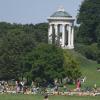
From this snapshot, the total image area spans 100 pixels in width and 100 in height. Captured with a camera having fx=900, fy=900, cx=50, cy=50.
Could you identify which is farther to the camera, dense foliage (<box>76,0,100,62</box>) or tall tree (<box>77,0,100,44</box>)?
tall tree (<box>77,0,100,44</box>)

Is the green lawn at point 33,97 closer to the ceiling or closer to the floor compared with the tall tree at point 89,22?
closer to the floor

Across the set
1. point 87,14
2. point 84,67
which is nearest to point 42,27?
point 87,14

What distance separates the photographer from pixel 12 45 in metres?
97.6

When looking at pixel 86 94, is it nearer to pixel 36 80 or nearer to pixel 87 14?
pixel 36 80

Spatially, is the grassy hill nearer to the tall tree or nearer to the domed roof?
the tall tree

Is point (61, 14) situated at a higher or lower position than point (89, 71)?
higher

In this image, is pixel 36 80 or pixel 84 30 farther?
pixel 84 30

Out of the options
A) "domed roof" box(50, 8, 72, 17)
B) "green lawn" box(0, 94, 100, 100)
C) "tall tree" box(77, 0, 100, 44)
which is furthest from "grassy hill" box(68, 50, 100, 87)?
"domed roof" box(50, 8, 72, 17)

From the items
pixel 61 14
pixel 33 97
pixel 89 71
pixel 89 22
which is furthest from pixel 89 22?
pixel 33 97

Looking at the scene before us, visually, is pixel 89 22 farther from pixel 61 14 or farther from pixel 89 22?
pixel 61 14

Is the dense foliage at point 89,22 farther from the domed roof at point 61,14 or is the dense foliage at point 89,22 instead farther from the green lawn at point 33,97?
the green lawn at point 33,97

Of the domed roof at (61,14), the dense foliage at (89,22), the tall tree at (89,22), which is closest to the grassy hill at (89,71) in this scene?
the dense foliage at (89,22)

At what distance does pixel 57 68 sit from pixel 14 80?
5.56 m

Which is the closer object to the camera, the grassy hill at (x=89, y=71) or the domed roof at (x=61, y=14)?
the grassy hill at (x=89, y=71)
